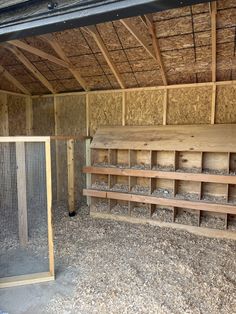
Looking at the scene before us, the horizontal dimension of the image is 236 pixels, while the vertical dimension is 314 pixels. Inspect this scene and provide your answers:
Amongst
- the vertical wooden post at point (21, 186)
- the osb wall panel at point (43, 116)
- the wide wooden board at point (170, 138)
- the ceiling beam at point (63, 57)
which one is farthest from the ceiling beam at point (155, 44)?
the osb wall panel at point (43, 116)

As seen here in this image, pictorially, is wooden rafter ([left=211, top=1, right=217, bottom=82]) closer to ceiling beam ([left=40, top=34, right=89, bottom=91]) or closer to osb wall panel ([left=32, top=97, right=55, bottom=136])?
ceiling beam ([left=40, top=34, right=89, bottom=91])

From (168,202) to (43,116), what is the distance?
116 inches

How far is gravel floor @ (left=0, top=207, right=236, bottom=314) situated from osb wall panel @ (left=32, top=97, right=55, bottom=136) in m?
2.14

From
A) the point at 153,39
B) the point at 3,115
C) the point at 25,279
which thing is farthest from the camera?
the point at 3,115

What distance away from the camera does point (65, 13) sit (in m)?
1.01

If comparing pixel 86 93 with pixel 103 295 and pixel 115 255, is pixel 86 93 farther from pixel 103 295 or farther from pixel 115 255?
pixel 103 295

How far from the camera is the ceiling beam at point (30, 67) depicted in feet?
11.7

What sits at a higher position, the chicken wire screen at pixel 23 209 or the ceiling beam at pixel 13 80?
the ceiling beam at pixel 13 80

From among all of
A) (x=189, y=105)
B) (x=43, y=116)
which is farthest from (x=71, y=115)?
(x=189, y=105)

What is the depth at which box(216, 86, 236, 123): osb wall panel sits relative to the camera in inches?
141

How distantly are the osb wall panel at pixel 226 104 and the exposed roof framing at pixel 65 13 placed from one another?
3007 millimetres

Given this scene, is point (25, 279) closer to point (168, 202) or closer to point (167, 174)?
point (168, 202)

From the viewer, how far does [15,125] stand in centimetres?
469

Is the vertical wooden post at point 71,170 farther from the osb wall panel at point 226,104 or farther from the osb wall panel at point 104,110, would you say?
the osb wall panel at point 226,104
